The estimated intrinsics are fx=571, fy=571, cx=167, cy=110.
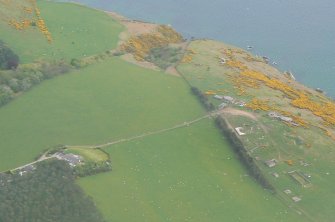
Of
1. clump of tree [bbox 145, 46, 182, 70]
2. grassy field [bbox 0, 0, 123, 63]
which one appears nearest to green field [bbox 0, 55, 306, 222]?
grassy field [bbox 0, 0, 123, 63]

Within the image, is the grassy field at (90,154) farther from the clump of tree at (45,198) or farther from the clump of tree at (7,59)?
the clump of tree at (7,59)

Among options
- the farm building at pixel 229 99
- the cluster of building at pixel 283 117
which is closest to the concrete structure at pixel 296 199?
the cluster of building at pixel 283 117

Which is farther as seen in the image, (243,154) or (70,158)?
(243,154)

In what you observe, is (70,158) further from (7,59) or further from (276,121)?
(276,121)

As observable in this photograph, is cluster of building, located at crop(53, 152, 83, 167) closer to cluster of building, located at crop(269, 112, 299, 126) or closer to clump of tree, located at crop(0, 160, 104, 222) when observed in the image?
clump of tree, located at crop(0, 160, 104, 222)

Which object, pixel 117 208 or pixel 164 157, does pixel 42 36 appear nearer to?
pixel 164 157

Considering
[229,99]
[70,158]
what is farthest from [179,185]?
[229,99]
